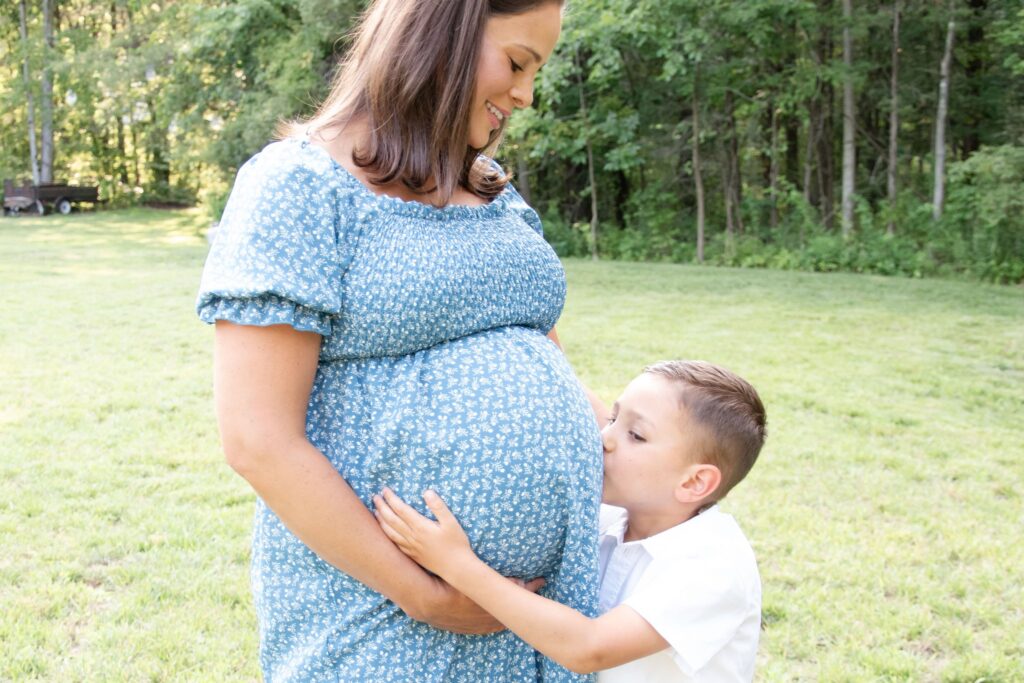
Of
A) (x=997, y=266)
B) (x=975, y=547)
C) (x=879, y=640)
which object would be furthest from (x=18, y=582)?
(x=997, y=266)

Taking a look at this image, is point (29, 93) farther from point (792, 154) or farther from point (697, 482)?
point (697, 482)

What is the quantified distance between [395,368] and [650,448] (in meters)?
0.48

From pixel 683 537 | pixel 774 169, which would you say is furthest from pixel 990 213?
pixel 683 537

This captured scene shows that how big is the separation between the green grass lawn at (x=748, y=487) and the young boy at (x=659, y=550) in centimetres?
158

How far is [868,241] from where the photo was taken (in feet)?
42.8

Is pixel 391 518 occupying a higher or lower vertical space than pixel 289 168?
lower

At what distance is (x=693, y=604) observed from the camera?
1412 millimetres

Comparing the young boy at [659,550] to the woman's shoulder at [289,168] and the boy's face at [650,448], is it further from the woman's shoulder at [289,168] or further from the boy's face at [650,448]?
the woman's shoulder at [289,168]

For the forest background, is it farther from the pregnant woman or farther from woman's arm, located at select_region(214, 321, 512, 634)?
woman's arm, located at select_region(214, 321, 512, 634)

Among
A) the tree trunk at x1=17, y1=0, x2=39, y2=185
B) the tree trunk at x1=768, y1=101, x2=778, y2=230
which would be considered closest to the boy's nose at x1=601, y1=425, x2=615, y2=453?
the tree trunk at x1=768, y1=101, x2=778, y2=230

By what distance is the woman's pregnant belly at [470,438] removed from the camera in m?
1.32

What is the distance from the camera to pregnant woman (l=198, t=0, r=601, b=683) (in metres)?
1.23

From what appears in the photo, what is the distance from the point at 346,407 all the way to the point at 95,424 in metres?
4.62

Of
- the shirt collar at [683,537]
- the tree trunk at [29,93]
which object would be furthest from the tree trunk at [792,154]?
the tree trunk at [29,93]
